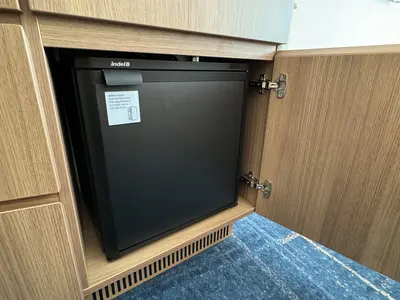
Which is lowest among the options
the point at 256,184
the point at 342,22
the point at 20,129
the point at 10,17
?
the point at 256,184

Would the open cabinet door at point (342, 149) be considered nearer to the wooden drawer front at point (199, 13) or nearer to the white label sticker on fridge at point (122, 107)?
the wooden drawer front at point (199, 13)

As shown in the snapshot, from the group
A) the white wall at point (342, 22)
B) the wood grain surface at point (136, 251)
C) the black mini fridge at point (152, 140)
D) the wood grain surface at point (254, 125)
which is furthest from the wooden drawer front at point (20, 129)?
the white wall at point (342, 22)

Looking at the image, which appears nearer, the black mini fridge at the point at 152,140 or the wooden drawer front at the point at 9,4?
the wooden drawer front at the point at 9,4

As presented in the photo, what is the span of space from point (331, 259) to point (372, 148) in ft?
2.28

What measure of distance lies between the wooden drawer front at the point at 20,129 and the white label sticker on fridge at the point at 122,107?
15 cm

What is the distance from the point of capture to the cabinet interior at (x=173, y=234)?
1.79ft

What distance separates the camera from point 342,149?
523 millimetres

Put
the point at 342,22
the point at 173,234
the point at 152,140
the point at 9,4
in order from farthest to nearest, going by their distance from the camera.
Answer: the point at 342,22, the point at 173,234, the point at 152,140, the point at 9,4

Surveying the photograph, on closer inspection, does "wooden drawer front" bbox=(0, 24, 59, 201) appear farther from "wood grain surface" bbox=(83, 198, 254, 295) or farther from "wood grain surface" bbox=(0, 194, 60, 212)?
"wood grain surface" bbox=(83, 198, 254, 295)

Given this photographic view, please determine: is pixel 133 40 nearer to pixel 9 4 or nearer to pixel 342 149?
pixel 9 4

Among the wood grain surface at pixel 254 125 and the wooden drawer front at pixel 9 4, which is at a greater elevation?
the wooden drawer front at pixel 9 4

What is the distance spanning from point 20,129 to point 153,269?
67 centimetres

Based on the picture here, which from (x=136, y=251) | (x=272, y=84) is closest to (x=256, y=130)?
(x=272, y=84)

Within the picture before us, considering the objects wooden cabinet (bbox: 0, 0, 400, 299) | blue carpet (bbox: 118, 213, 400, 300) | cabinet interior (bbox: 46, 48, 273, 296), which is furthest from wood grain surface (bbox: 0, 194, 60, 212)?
blue carpet (bbox: 118, 213, 400, 300)
